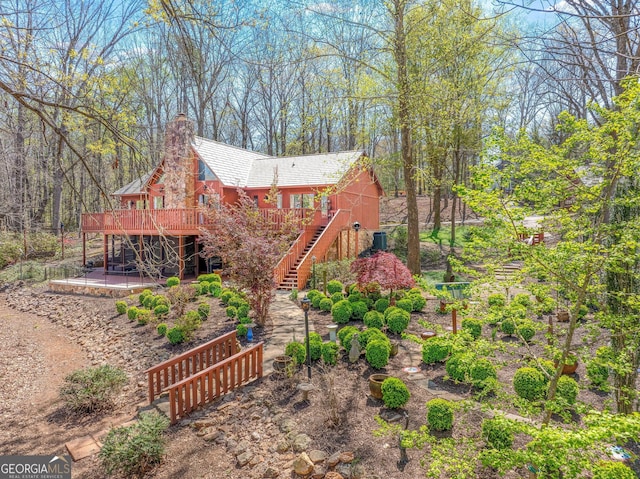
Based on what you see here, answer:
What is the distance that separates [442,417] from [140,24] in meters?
7.10

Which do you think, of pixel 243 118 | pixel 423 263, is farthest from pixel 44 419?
pixel 243 118

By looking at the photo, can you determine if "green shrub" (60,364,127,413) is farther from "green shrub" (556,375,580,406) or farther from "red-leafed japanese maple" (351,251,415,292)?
"green shrub" (556,375,580,406)

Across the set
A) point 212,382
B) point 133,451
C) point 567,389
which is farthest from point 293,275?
point 567,389

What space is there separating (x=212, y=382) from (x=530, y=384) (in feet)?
16.3

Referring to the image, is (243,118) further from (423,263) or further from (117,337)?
(117,337)

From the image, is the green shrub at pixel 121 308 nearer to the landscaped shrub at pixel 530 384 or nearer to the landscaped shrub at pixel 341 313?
the landscaped shrub at pixel 341 313

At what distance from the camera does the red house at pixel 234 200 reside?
50.2 feet

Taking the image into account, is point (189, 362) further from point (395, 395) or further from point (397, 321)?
point (397, 321)

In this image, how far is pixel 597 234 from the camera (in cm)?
332

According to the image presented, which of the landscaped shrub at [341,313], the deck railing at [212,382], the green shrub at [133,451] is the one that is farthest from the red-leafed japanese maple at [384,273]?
the green shrub at [133,451]

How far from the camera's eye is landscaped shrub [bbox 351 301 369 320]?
9.19m

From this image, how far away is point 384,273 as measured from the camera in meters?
9.03

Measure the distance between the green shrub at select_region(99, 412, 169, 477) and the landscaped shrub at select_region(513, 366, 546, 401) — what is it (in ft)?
16.6

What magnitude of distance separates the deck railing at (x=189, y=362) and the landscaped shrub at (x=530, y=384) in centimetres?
527
